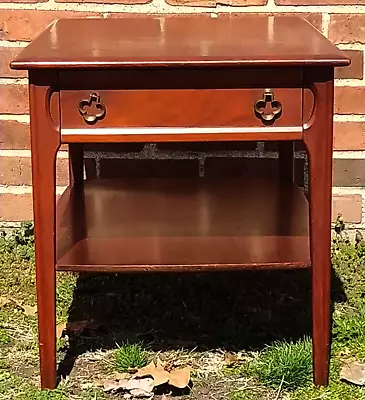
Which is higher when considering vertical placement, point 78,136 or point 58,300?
point 78,136

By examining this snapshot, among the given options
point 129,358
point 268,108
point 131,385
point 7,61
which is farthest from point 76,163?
point 268,108

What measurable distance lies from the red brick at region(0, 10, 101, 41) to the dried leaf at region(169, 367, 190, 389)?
1078 millimetres

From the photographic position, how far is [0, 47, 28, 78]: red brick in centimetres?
254

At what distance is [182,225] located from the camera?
2229 mm

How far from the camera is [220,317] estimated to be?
89.8 inches

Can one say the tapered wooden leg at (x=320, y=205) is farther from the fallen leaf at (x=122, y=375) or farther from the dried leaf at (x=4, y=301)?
the dried leaf at (x=4, y=301)

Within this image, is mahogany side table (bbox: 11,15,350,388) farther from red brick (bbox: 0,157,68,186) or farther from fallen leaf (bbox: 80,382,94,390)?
red brick (bbox: 0,157,68,186)

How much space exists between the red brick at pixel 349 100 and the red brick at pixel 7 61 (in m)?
0.93

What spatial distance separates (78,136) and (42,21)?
2.77ft

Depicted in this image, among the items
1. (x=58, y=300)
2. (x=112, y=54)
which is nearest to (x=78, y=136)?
(x=112, y=54)

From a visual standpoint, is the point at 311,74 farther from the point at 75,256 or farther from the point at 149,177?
the point at 149,177

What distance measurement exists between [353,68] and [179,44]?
80cm

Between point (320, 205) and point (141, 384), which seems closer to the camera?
point (320, 205)

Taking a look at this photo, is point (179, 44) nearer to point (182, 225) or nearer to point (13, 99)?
point (182, 225)
